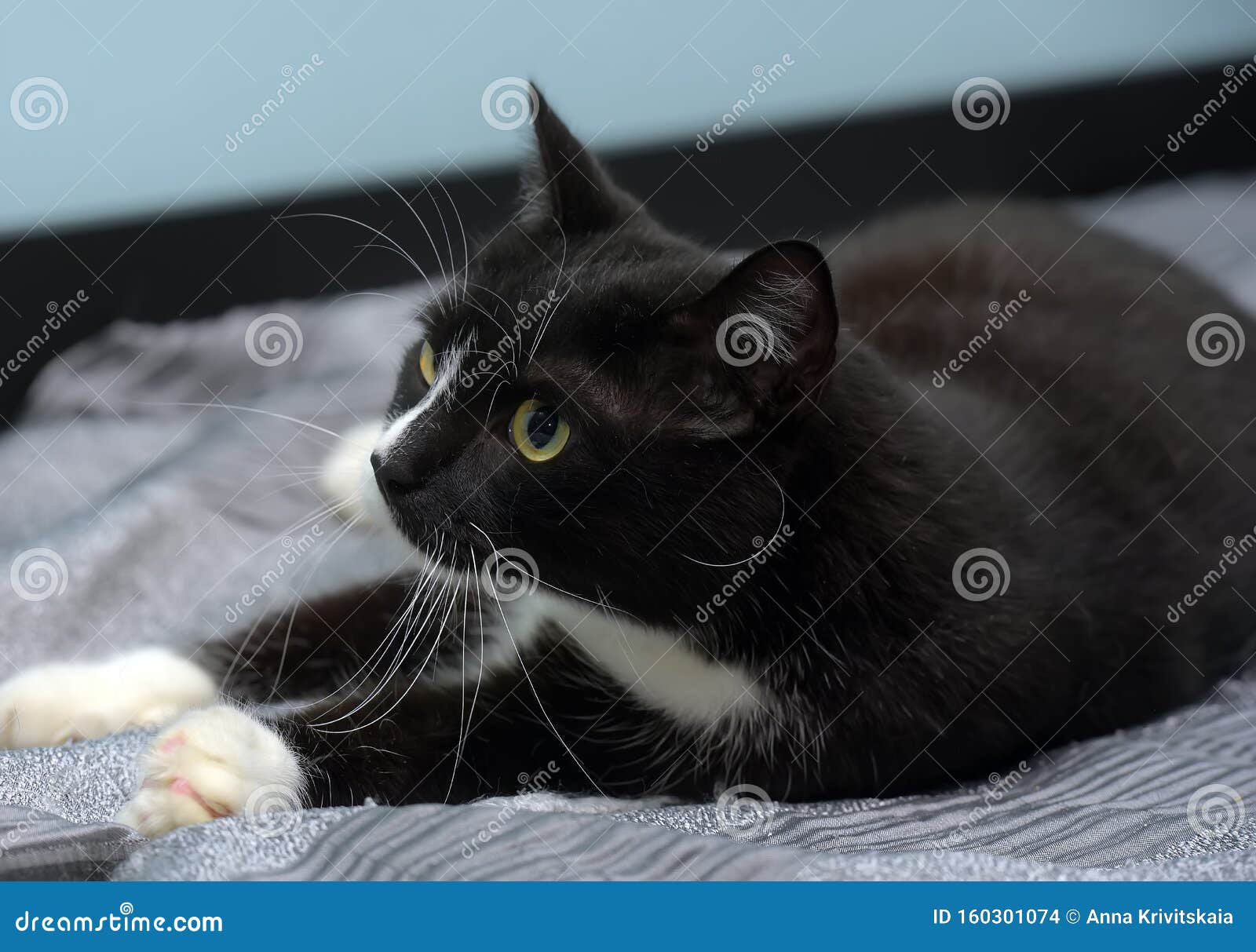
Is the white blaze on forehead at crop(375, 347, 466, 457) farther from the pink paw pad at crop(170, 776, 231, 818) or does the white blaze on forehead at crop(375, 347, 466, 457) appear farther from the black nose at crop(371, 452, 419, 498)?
the pink paw pad at crop(170, 776, 231, 818)

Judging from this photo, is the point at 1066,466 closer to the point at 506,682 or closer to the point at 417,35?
the point at 506,682

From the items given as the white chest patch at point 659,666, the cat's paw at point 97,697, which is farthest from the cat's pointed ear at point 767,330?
the cat's paw at point 97,697

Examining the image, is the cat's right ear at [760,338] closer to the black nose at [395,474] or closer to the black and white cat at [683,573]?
the black and white cat at [683,573]

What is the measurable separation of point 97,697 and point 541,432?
1.97ft

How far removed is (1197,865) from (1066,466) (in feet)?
1.64

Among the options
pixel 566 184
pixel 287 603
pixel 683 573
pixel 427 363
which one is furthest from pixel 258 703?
pixel 566 184

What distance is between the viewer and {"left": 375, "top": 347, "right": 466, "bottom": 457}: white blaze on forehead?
99cm

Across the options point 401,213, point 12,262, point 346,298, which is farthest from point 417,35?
point 12,262

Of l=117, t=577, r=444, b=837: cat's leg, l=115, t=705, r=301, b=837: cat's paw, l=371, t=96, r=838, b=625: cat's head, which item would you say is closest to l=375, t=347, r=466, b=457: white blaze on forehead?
l=371, t=96, r=838, b=625: cat's head

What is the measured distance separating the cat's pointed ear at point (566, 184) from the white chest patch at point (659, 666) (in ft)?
1.33

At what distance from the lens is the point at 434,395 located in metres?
1.01

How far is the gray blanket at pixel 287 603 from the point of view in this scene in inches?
30.5

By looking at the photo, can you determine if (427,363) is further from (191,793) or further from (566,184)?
(191,793)

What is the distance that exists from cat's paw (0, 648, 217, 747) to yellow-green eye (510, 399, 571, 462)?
489 mm
